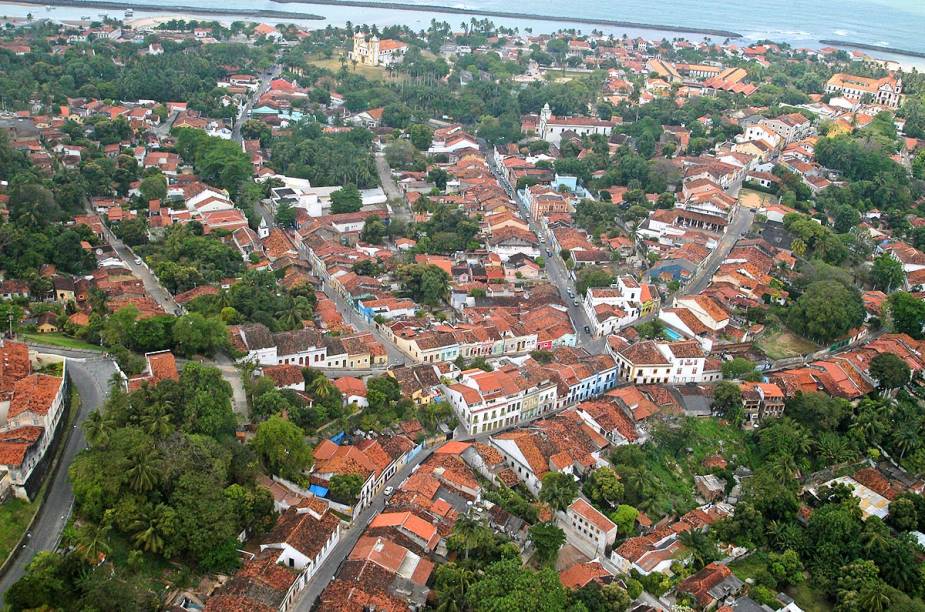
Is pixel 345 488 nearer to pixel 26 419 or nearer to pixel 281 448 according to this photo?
pixel 281 448

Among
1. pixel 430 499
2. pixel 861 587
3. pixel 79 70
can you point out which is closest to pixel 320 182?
pixel 79 70

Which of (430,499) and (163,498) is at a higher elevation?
(163,498)

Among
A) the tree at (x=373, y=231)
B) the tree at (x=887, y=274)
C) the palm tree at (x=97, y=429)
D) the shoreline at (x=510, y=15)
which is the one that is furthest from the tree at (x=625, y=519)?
the shoreline at (x=510, y=15)

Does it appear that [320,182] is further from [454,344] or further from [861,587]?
[861,587]

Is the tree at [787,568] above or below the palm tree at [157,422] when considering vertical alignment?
below

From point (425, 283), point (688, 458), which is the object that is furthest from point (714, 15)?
point (688, 458)

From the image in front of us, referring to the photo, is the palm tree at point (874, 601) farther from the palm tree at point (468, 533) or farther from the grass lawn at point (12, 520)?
the grass lawn at point (12, 520)
